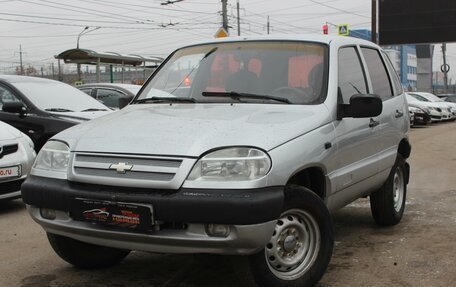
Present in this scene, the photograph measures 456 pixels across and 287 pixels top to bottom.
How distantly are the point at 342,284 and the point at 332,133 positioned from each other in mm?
1042

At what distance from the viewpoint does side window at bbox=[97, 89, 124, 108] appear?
36.2ft

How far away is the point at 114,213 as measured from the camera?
3.20 m

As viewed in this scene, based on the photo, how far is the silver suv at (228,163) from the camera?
310 cm

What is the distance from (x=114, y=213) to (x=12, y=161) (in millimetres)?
3421

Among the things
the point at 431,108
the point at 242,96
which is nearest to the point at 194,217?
the point at 242,96

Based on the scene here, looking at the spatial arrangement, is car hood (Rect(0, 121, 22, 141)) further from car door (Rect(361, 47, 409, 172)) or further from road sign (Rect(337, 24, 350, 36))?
road sign (Rect(337, 24, 350, 36))

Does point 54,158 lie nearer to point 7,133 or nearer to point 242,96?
point 242,96

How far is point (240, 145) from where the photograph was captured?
3174 millimetres

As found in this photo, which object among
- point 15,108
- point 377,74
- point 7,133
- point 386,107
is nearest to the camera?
point 386,107

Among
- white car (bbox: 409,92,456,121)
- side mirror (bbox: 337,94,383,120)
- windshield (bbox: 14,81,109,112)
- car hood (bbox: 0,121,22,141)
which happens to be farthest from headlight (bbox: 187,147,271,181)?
white car (bbox: 409,92,456,121)

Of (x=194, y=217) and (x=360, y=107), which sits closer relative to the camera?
(x=194, y=217)

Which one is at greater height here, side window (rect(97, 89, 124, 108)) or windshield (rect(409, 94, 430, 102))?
side window (rect(97, 89, 124, 108))

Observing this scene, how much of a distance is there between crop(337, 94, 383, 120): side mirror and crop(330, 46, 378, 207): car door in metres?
0.06

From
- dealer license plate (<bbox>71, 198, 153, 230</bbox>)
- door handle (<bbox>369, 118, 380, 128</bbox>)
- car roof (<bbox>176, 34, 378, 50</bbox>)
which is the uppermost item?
car roof (<bbox>176, 34, 378, 50</bbox>)
